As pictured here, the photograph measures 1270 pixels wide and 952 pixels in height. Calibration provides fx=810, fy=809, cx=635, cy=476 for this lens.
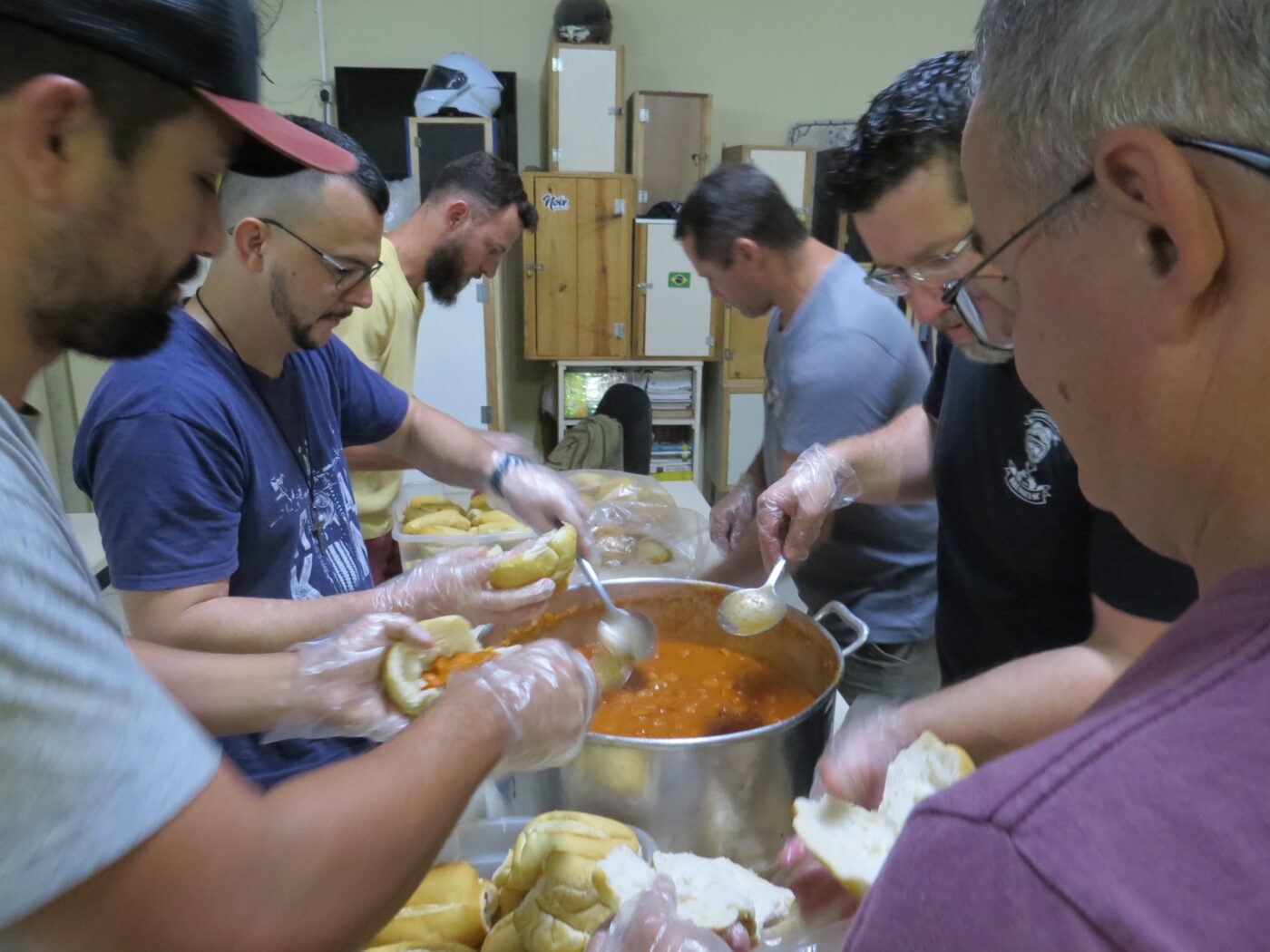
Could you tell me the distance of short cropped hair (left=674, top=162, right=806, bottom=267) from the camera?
222 cm

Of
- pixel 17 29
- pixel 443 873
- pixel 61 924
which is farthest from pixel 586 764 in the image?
pixel 17 29

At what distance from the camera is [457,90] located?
14.5 ft

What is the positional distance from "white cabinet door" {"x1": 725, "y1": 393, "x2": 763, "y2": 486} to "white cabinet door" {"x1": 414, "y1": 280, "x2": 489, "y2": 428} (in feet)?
5.84

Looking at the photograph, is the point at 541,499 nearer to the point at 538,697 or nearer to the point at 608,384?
the point at 538,697

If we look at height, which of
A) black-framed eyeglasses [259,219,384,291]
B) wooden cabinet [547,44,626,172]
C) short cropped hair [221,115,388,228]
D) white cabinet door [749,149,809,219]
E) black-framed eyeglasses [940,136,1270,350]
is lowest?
black-framed eyeglasses [259,219,384,291]

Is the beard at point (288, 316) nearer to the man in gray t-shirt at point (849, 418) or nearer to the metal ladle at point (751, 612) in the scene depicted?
the metal ladle at point (751, 612)

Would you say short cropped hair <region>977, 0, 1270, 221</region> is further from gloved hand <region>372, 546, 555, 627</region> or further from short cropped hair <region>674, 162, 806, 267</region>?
short cropped hair <region>674, 162, 806, 267</region>

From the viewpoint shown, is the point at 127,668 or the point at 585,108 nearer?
the point at 127,668

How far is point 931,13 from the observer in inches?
216

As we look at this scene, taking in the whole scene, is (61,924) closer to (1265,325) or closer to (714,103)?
(1265,325)

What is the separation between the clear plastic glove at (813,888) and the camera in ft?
2.73

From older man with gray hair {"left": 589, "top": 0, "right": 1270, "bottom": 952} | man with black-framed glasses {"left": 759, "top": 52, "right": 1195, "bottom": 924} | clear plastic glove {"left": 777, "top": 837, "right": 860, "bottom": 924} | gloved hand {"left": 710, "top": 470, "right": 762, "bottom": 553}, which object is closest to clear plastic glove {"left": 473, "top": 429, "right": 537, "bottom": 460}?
gloved hand {"left": 710, "top": 470, "right": 762, "bottom": 553}

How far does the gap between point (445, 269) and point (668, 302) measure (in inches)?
90.1

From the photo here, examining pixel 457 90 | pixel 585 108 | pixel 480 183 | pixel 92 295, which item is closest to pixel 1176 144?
pixel 92 295
